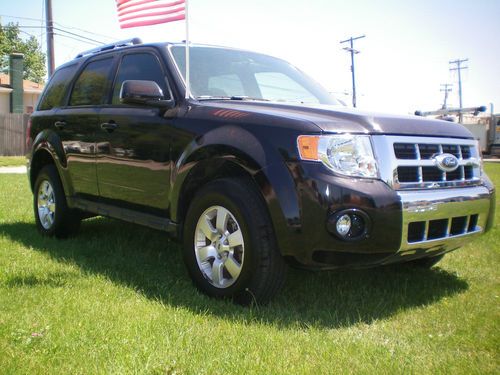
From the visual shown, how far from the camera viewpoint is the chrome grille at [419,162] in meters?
3.18

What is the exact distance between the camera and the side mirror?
393 centimetres

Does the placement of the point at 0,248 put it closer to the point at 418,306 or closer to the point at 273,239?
the point at 273,239

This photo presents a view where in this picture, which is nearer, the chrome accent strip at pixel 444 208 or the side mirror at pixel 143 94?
the chrome accent strip at pixel 444 208

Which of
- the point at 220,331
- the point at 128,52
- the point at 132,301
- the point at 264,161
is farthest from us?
the point at 128,52

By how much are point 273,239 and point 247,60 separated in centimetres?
206

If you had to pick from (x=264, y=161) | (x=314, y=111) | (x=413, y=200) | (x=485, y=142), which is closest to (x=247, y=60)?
(x=314, y=111)

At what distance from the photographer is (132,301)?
3502mm

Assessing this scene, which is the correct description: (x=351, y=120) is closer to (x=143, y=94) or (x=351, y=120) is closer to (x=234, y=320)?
(x=234, y=320)

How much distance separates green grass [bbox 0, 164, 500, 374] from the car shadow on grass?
1cm

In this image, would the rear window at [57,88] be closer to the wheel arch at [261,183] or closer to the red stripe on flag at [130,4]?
the red stripe on flag at [130,4]

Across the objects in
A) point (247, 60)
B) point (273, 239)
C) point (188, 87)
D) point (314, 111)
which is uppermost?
point (247, 60)

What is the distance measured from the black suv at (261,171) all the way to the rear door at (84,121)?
2 centimetres

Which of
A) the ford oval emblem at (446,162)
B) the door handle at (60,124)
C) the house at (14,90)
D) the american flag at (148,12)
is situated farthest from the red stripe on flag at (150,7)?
the house at (14,90)

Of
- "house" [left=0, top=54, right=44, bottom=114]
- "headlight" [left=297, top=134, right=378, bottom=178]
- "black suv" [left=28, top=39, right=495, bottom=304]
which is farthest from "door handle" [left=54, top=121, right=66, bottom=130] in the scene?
"house" [left=0, top=54, right=44, bottom=114]
